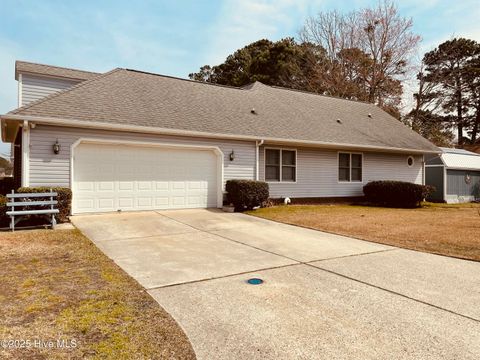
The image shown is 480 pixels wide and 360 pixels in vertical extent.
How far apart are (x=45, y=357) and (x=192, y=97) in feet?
41.9

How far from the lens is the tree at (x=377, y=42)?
28.1 metres

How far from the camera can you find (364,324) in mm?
3264

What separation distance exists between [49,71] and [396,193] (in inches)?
686

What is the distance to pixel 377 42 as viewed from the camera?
93.6 ft

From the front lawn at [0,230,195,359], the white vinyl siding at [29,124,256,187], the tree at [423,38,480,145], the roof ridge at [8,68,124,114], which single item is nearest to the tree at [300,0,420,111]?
the tree at [423,38,480,145]

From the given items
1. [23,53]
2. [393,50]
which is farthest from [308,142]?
[393,50]

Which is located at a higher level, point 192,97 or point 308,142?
point 192,97

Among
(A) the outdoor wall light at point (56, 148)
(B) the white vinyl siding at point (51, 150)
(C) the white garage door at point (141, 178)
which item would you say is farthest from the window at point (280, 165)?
(A) the outdoor wall light at point (56, 148)

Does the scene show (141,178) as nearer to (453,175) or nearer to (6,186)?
(6,186)

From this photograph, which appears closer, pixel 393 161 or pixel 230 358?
pixel 230 358

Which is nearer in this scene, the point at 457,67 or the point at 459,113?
the point at 457,67

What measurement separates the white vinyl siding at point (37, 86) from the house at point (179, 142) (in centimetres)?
4

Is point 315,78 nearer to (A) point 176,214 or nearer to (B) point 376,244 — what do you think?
(A) point 176,214

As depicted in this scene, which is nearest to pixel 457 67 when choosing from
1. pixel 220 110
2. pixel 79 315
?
pixel 220 110
